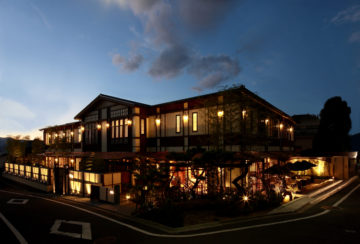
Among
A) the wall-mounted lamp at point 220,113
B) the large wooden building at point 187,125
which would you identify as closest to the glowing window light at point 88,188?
the large wooden building at point 187,125

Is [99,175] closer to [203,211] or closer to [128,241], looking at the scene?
[203,211]

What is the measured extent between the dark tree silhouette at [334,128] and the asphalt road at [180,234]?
26839 millimetres

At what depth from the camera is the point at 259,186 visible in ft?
51.3

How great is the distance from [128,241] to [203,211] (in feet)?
19.2

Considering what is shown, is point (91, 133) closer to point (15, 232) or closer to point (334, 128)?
point (15, 232)

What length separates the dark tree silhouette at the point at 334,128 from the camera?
36.6 meters

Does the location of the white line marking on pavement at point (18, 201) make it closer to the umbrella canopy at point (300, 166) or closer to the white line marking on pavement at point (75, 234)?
the white line marking on pavement at point (75, 234)

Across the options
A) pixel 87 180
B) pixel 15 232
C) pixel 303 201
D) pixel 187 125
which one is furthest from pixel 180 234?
pixel 87 180

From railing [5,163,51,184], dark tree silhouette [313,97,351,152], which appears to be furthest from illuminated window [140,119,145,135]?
dark tree silhouette [313,97,351,152]

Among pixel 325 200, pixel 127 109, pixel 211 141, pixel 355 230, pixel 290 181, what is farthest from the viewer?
pixel 127 109

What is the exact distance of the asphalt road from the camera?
882 centimetres

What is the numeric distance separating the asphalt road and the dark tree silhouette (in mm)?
Result: 26839

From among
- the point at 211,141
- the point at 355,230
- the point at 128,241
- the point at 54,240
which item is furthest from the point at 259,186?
the point at 54,240

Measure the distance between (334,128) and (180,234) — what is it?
3797cm
